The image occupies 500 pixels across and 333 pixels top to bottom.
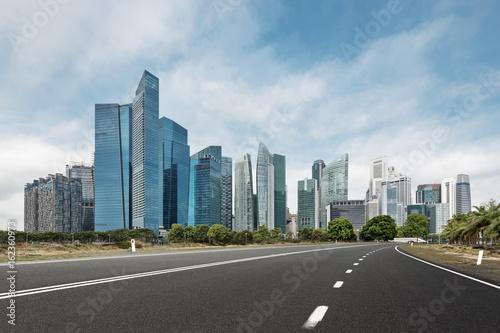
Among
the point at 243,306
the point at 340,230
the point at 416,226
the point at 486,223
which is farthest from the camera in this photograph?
the point at 416,226

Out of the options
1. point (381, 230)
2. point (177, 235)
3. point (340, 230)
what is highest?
point (340, 230)

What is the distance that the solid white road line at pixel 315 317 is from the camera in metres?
5.65

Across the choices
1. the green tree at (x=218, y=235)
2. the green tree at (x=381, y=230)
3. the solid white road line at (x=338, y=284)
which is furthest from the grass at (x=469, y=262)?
the green tree at (x=381, y=230)

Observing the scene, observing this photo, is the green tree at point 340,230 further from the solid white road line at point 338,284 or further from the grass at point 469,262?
the solid white road line at point 338,284

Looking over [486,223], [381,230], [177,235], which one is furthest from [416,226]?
[486,223]

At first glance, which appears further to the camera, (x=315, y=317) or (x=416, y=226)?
(x=416, y=226)

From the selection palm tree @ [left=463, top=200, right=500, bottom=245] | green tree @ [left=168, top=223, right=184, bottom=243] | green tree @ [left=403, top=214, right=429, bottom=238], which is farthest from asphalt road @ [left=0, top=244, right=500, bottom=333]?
green tree @ [left=403, top=214, right=429, bottom=238]

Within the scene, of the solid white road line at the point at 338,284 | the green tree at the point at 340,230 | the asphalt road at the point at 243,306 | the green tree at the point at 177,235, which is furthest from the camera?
the green tree at the point at 177,235

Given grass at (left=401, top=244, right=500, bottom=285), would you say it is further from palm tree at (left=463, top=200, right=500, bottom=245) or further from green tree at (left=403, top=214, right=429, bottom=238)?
green tree at (left=403, top=214, right=429, bottom=238)

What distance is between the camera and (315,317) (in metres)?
6.23

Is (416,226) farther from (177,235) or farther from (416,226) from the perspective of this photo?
(177,235)

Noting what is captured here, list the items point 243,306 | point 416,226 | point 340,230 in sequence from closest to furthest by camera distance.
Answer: point 243,306 → point 340,230 → point 416,226

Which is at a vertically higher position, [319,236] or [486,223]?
[486,223]

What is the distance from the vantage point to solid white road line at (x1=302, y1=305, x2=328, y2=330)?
5653mm
